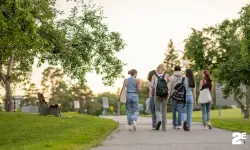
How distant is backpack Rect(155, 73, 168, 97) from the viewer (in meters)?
15.6

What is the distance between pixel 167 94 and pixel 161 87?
28cm

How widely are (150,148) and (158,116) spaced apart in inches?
229

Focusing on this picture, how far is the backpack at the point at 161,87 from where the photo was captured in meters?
15.6

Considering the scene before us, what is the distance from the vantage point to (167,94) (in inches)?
614

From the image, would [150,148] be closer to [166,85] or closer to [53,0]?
[166,85]

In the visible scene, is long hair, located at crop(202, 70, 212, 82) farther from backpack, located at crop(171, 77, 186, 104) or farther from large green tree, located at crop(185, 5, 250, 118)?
large green tree, located at crop(185, 5, 250, 118)

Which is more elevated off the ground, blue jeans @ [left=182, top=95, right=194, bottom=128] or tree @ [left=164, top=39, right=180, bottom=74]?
tree @ [left=164, top=39, right=180, bottom=74]

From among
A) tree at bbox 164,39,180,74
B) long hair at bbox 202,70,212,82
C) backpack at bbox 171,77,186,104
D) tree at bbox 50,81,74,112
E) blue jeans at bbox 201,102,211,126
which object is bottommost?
blue jeans at bbox 201,102,211,126

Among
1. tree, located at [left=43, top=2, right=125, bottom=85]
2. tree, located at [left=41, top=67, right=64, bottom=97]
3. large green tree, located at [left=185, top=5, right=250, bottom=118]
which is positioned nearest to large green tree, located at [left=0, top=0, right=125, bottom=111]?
tree, located at [left=43, top=2, right=125, bottom=85]

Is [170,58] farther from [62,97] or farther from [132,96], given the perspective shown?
[132,96]

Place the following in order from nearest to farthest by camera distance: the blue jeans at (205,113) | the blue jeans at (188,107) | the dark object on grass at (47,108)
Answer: the blue jeans at (188,107) → the blue jeans at (205,113) → the dark object on grass at (47,108)

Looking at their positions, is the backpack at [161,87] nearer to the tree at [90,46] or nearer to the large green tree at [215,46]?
the tree at [90,46]

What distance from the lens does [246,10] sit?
2903 cm

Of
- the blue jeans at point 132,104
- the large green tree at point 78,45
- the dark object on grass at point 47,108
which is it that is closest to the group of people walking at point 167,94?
the blue jeans at point 132,104
